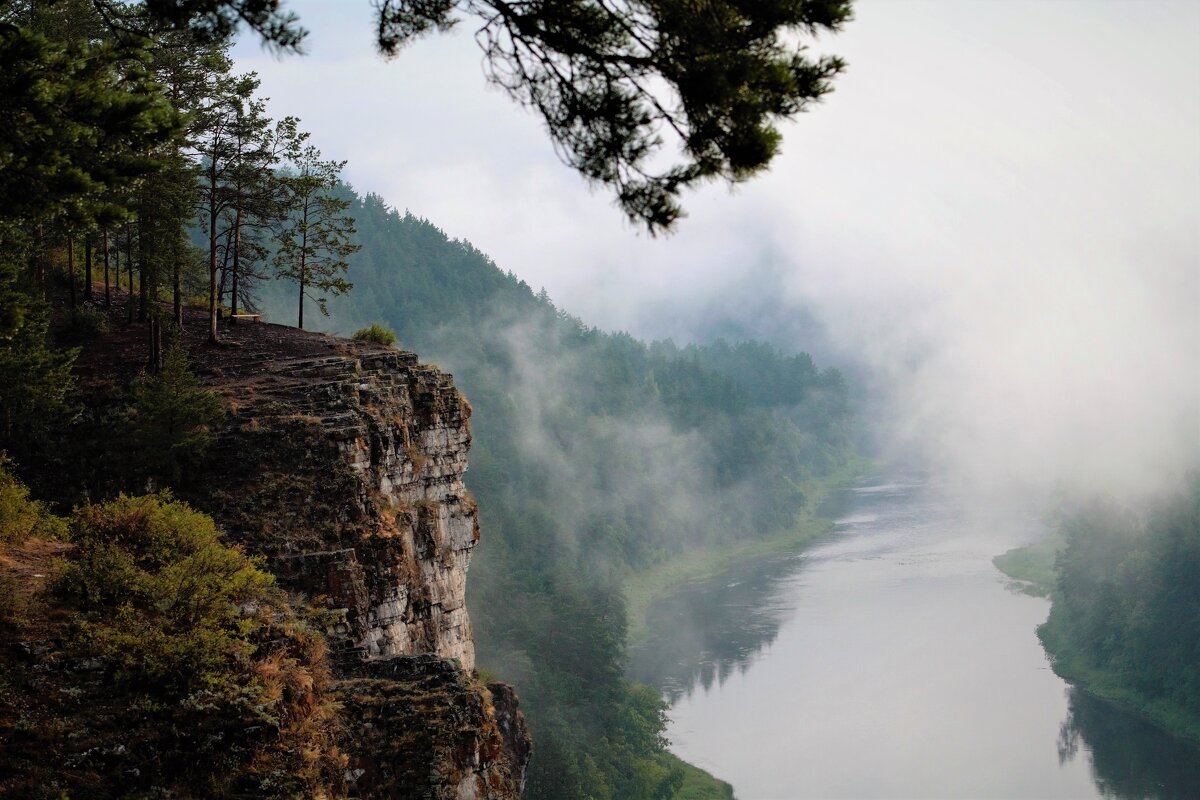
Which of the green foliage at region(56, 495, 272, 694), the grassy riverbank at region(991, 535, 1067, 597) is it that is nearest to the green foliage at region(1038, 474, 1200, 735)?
the grassy riverbank at region(991, 535, 1067, 597)

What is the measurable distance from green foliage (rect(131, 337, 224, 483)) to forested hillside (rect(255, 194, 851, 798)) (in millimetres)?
38433

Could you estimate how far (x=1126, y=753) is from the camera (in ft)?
212

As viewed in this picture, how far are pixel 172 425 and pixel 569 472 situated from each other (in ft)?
401

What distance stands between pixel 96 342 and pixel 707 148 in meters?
23.7

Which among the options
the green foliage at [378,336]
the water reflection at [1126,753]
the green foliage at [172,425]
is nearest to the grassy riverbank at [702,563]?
the water reflection at [1126,753]

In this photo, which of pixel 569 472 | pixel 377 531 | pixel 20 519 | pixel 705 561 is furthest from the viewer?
pixel 569 472

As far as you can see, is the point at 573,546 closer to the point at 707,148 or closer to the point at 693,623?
the point at 693,623

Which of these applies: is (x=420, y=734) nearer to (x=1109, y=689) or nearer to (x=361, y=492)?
(x=361, y=492)

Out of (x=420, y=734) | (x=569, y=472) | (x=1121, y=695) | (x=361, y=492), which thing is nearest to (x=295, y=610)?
(x=420, y=734)

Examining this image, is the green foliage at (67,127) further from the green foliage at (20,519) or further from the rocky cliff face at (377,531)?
the rocky cliff face at (377,531)

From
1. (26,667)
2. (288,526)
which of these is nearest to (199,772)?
(26,667)

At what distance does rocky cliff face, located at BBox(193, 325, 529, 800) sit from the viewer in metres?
16.1

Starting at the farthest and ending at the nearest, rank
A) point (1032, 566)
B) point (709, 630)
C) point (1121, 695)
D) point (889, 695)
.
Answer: point (1032, 566) → point (709, 630) → point (1121, 695) → point (889, 695)

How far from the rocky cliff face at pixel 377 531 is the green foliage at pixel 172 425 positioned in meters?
0.66
